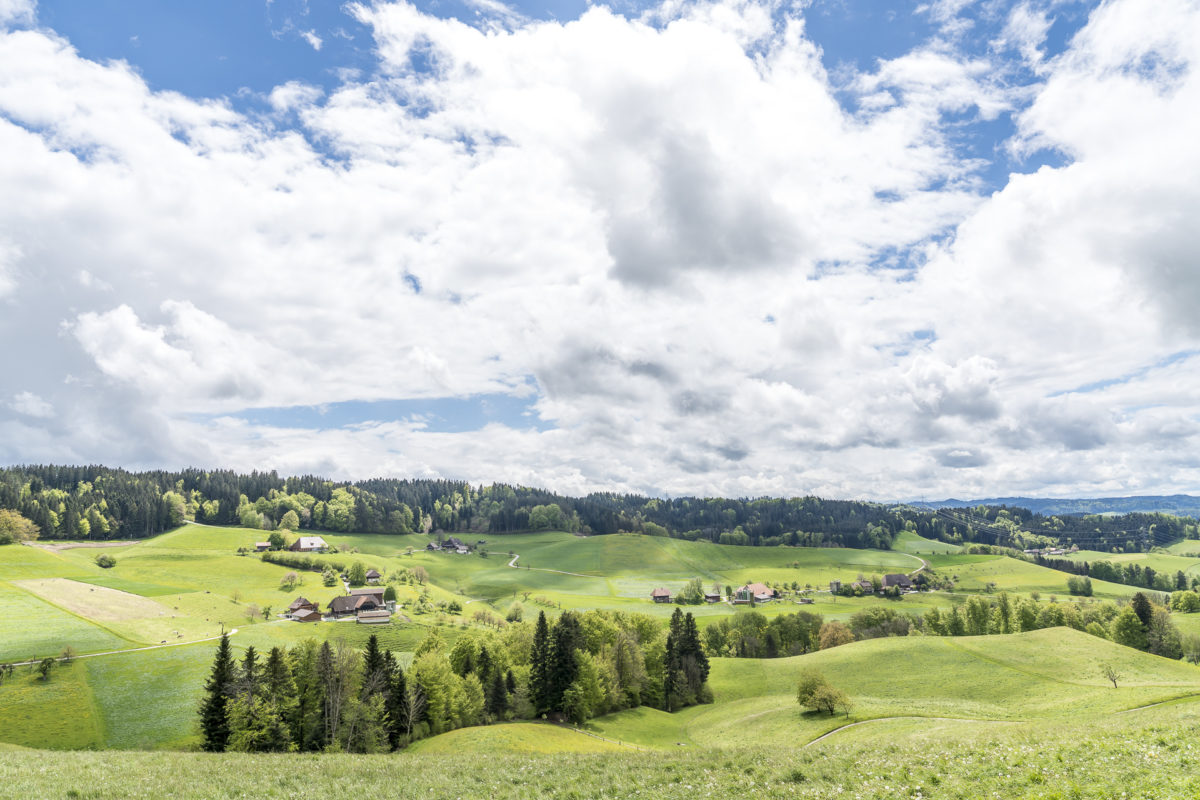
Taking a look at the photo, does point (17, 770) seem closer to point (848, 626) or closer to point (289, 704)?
point (289, 704)

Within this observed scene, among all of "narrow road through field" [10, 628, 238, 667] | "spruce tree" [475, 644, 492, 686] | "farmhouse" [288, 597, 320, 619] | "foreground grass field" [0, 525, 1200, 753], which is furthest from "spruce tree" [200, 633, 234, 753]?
"farmhouse" [288, 597, 320, 619]

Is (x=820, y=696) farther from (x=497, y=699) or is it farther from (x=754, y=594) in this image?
(x=754, y=594)

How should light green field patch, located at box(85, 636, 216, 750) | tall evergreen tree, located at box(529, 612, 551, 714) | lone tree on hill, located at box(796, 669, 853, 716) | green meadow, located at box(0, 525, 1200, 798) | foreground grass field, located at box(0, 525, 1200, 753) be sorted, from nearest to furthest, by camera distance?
1. green meadow, located at box(0, 525, 1200, 798)
2. foreground grass field, located at box(0, 525, 1200, 753)
3. light green field patch, located at box(85, 636, 216, 750)
4. lone tree on hill, located at box(796, 669, 853, 716)
5. tall evergreen tree, located at box(529, 612, 551, 714)

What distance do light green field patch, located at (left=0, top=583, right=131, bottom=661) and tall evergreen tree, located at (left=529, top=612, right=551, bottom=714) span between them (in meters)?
63.1

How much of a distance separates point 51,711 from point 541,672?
179ft

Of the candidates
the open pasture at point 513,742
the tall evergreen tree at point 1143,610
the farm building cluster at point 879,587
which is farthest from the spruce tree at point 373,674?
the farm building cluster at point 879,587

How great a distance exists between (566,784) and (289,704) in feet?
140

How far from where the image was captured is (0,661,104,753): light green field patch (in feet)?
185

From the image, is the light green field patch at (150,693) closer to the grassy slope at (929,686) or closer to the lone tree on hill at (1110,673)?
the grassy slope at (929,686)

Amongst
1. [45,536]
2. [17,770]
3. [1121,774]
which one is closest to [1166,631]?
[1121,774]

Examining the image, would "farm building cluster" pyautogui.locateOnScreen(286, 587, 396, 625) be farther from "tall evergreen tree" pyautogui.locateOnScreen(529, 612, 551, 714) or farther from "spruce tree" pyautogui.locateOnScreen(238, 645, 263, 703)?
"spruce tree" pyautogui.locateOnScreen(238, 645, 263, 703)

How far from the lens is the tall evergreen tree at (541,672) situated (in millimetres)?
72375

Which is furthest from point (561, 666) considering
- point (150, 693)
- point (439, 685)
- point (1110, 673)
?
point (1110, 673)

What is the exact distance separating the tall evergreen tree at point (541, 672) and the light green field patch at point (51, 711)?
45.2m
